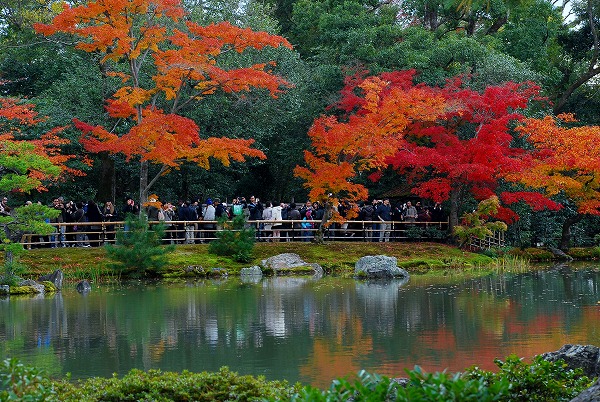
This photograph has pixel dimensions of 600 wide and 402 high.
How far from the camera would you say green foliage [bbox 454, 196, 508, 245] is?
2580 cm

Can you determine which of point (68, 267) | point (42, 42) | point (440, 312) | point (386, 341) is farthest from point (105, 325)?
point (42, 42)

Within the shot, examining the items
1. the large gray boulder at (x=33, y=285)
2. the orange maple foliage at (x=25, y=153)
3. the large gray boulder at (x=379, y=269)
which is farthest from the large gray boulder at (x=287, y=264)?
the large gray boulder at (x=33, y=285)

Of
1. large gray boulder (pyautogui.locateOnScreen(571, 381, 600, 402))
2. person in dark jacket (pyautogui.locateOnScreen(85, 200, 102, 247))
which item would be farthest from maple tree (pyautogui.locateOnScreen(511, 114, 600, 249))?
large gray boulder (pyautogui.locateOnScreen(571, 381, 600, 402))

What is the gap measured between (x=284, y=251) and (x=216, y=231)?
7.03 ft

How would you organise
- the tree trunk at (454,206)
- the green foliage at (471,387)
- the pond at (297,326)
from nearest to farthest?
1. the green foliage at (471,387)
2. the pond at (297,326)
3. the tree trunk at (454,206)

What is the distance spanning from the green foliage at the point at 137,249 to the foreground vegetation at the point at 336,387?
530 inches

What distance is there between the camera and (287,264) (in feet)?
77.0

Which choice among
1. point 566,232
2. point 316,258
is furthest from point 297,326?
point 566,232

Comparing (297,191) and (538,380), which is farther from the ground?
(297,191)

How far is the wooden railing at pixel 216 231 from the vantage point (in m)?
23.1

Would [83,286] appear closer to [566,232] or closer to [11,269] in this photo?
[11,269]

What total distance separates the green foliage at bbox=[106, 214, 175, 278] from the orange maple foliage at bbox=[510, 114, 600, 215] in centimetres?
1059

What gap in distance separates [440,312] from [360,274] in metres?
7.76

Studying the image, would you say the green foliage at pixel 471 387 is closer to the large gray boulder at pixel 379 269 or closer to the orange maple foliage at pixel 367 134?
the large gray boulder at pixel 379 269
